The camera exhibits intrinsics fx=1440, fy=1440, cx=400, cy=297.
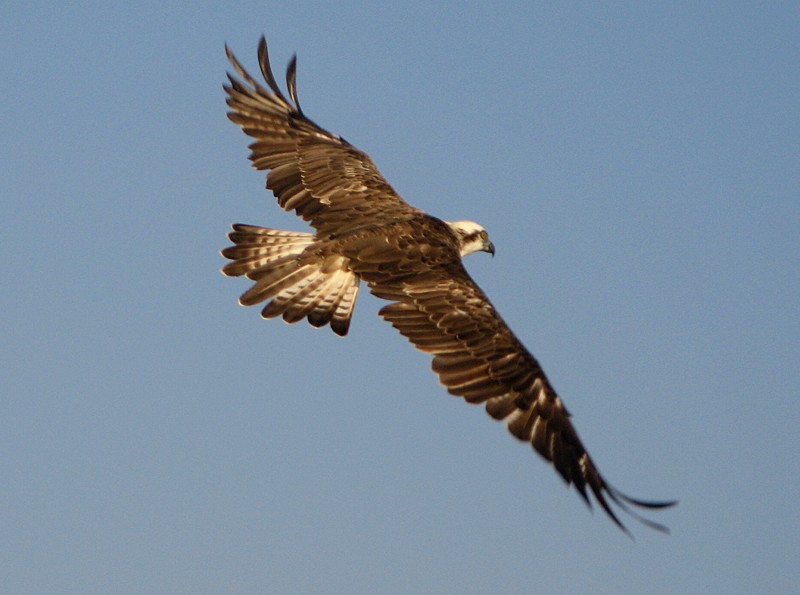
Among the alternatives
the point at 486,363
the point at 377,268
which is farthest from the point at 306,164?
the point at 486,363

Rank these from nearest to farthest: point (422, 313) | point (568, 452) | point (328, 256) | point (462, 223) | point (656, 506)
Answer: point (656, 506), point (568, 452), point (422, 313), point (328, 256), point (462, 223)

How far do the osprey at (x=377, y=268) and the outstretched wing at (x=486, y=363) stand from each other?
0.04 ft

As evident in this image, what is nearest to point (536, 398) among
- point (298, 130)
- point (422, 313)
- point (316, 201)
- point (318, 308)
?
point (422, 313)

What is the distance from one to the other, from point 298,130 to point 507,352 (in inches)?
185

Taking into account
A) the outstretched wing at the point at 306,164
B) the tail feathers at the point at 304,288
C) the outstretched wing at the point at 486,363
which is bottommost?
the outstretched wing at the point at 486,363

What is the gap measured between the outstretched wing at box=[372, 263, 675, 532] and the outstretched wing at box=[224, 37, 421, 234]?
1437mm

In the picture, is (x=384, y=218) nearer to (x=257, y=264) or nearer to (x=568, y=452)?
(x=257, y=264)

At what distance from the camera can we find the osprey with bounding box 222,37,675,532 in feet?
39.5

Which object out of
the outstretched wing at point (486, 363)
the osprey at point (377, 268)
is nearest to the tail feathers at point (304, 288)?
the osprey at point (377, 268)

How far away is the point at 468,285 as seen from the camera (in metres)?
13.2

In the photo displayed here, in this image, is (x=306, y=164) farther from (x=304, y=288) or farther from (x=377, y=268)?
(x=377, y=268)

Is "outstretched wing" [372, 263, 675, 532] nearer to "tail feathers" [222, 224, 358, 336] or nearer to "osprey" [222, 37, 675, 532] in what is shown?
"osprey" [222, 37, 675, 532]

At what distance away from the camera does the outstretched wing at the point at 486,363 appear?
38.9 feet

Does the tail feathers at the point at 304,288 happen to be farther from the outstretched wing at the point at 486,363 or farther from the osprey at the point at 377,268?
the outstretched wing at the point at 486,363
